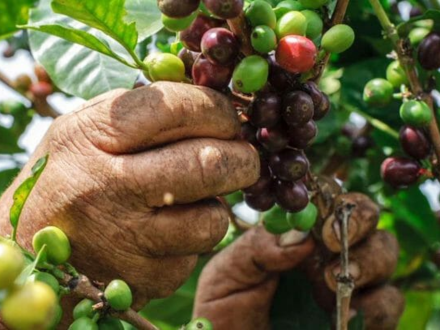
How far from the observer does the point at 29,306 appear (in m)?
0.73

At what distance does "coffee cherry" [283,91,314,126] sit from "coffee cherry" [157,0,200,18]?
27cm

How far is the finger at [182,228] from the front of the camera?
151 centimetres

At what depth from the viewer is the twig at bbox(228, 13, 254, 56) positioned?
1.42m

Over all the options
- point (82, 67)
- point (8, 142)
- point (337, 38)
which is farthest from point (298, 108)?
point (8, 142)

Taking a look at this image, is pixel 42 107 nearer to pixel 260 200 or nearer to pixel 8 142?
pixel 8 142

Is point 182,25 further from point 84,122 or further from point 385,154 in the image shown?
point 385,154

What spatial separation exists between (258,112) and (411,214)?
1435 mm

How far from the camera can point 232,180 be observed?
1499mm

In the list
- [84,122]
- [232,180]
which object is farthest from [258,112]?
[84,122]

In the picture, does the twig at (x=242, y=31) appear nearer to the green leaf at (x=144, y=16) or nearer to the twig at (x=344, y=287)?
the green leaf at (x=144, y=16)

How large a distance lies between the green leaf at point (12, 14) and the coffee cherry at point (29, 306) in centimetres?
181

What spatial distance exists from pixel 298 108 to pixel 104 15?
0.42m

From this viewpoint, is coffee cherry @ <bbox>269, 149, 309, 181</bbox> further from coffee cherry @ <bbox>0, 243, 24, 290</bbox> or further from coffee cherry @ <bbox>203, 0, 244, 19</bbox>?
coffee cherry @ <bbox>0, 243, 24, 290</bbox>

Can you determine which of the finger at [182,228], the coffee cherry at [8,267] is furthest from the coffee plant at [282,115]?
the finger at [182,228]
